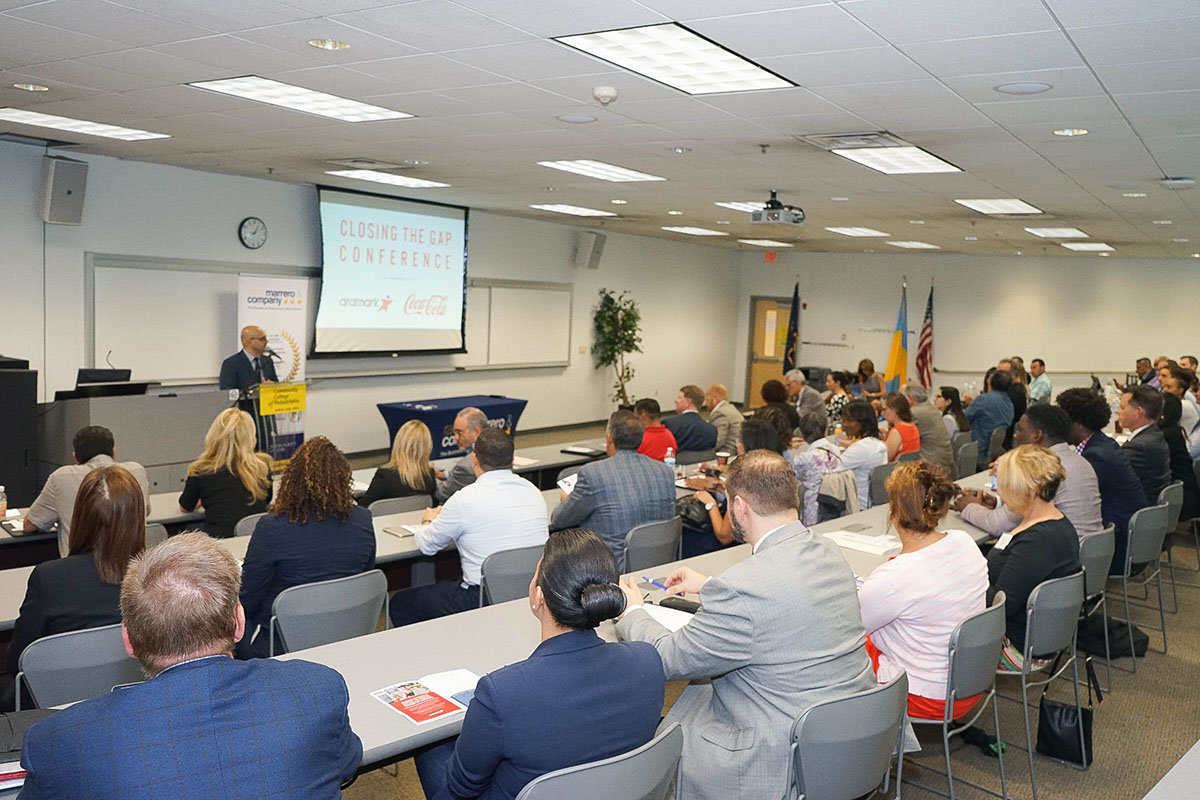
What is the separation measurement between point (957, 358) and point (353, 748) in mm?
15623

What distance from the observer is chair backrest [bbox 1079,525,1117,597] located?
15.1ft

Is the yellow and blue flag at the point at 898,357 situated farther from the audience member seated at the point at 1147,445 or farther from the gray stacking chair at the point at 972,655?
the gray stacking chair at the point at 972,655

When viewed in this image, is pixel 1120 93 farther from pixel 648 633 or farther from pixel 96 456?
pixel 96 456

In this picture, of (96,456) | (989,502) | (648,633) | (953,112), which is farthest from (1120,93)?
(96,456)

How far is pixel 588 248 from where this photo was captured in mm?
13742

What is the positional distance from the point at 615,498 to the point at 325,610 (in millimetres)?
1652

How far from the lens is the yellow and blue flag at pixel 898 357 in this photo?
15.8 m

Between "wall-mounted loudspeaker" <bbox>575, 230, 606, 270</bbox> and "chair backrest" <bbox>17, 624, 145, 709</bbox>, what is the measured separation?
37.2ft

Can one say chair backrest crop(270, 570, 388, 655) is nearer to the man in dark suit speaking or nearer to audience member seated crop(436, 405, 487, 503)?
audience member seated crop(436, 405, 487, 503)

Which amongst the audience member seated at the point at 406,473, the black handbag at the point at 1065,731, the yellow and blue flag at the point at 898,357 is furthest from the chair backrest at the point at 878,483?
the yellow and blue flag at the point at 898,357

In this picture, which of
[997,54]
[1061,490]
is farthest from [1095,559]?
[997,54]

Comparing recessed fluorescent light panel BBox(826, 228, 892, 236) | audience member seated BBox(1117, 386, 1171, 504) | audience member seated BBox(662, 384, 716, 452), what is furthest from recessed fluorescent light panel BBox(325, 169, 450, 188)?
audience member seated BBox(1117, 386, 1171, 504)

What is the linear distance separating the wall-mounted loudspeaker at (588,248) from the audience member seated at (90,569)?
11003 millimetres

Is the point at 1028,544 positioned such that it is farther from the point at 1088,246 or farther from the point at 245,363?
the point at 1088,246
